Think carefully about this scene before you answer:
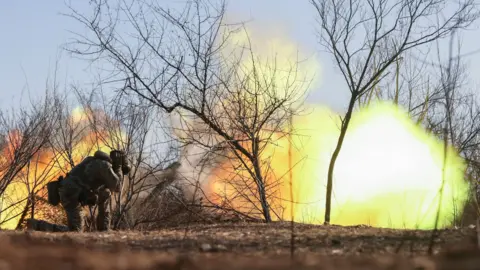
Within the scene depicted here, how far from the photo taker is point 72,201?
38.7 ft

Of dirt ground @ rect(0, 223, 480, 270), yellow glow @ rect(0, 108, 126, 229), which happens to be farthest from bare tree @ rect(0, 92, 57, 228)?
dirt ground @ rect(0, 223, 480, 270)

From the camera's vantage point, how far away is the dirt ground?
4.62 m

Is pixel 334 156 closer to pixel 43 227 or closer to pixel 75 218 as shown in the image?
pixel 75 218

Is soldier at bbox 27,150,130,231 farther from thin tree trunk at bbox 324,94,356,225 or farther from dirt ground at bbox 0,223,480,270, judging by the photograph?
thin tree trunk at bbox 324,94,356,225

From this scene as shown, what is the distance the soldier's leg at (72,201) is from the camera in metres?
11.7

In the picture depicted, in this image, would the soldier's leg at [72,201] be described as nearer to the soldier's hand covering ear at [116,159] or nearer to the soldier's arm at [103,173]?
the soldier's arm at [103,173]

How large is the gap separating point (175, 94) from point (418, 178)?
26.1 feet

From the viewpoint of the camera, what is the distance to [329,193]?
47.9ft

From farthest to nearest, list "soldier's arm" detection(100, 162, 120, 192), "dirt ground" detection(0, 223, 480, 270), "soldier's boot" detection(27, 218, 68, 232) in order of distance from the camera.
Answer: "soldier's boot" detection(27, 218, 68, 232), "soldier's arm" detection(100, 162, 120, 192), "dirt ground" detection(0, 223, 480, 270)

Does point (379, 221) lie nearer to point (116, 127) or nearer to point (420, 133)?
point (420, 133)

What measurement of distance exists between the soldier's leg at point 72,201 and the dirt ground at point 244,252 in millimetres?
4287

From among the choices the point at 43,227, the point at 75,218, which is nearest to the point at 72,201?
→ the point at 75,218

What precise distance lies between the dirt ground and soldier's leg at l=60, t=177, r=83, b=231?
4.29m

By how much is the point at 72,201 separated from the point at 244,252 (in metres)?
6.76
